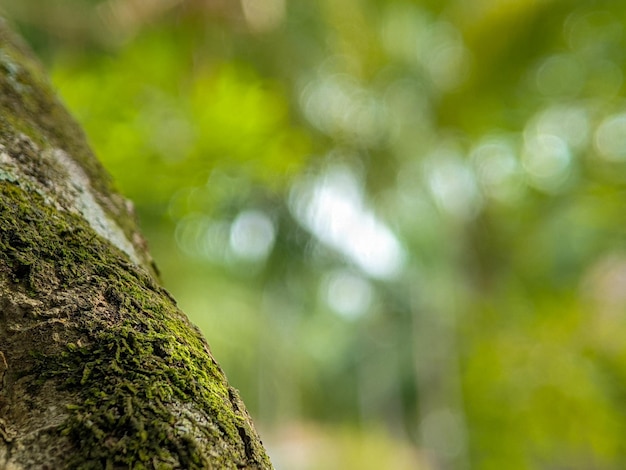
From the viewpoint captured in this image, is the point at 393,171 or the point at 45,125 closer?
the point at 45,125

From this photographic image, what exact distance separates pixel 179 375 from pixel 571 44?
5.82 metres

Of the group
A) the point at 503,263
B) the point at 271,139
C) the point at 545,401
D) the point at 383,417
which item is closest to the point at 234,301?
the point at 503,263

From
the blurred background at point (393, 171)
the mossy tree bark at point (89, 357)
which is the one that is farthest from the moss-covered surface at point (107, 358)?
the blurred background at point (393, 171)

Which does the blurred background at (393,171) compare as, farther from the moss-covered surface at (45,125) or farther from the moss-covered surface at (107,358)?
the moss-covered surface at (107,358)

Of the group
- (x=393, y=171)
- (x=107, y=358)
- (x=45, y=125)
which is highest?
(x=393, y=171)

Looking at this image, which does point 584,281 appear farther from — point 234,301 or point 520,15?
point 234,301

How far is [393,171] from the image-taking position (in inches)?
225

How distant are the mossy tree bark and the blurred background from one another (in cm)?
210

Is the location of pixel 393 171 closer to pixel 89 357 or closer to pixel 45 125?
pixel 45 125

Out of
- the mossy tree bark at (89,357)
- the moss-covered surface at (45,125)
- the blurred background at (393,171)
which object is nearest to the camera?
the mossy tree bark at (89,357)

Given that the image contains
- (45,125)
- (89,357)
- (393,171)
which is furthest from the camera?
(393,171)

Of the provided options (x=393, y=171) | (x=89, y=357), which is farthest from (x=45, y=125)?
(x=393, y=171)

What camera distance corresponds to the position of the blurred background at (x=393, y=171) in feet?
11.2

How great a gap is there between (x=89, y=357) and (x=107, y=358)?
16mm
